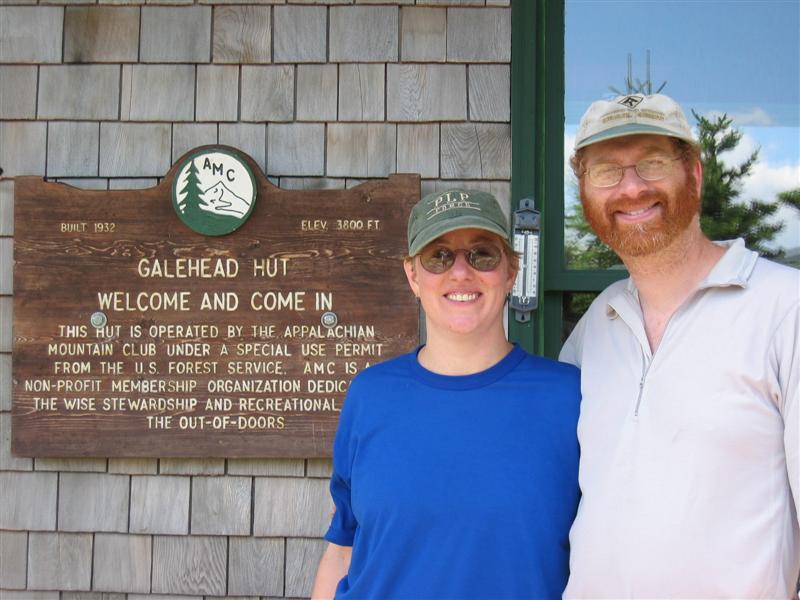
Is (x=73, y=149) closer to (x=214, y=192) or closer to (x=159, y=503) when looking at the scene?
(x=214, y=192)

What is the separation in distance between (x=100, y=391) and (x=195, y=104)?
0.95 m

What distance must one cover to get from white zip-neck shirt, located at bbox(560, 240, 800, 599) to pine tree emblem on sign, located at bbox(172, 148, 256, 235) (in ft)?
4.67

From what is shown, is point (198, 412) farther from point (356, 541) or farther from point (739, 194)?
point (739, 194)

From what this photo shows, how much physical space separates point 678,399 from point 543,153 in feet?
4.42

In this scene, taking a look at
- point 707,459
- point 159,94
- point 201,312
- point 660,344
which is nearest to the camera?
point 707,459

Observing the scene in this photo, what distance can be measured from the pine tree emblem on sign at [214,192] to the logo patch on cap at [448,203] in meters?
0.95

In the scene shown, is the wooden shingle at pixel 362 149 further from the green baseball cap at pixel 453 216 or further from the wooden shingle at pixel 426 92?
the green baseball cap at pixel 453 216

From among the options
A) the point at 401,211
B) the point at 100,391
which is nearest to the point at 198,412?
the point at 100,391

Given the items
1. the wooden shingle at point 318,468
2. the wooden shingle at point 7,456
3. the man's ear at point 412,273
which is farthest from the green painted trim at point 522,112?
the wooden shingle at point 7,456

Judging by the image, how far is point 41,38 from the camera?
261cm

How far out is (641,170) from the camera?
4.83 ft

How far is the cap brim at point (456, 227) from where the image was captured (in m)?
1.57

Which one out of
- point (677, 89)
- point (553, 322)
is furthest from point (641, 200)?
point (677, 89)

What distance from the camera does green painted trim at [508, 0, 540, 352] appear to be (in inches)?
97.1
